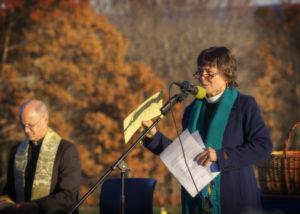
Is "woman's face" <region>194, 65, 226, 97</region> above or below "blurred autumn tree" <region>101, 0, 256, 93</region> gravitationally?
below

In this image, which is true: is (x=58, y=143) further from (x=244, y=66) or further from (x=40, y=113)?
(x=244, y=66)

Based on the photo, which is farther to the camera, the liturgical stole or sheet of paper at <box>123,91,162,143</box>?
the liturgical stole

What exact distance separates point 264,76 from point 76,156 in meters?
18.6

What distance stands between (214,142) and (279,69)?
20.8 meters

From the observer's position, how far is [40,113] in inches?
161

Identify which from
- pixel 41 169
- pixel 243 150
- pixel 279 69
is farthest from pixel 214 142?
pixel 279 69

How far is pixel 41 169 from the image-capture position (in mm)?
4152

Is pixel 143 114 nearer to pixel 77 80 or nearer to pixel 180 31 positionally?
pixel 77 80

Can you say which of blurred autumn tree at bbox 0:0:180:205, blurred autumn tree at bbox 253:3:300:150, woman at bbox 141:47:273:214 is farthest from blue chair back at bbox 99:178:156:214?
blurred autumn tree at bbox 253:3:300:150

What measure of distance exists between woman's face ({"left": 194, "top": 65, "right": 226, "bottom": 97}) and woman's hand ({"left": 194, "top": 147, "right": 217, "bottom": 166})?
0.47 m

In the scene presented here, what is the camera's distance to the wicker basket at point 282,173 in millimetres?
3410

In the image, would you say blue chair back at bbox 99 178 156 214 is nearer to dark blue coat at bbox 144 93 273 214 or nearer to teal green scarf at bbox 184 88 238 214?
teal green scarf at bbox 184 88 238 214

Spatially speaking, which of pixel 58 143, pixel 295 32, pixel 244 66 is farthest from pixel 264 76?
pixel 58 143

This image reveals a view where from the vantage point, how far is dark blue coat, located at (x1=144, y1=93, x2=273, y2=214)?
2.76 meters
